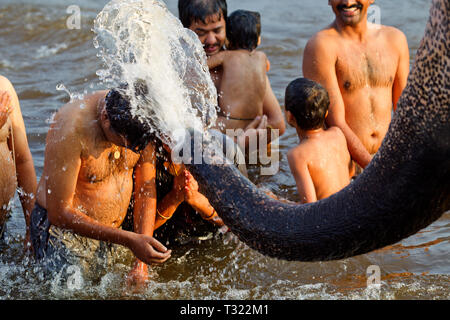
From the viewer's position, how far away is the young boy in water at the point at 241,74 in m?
5.85


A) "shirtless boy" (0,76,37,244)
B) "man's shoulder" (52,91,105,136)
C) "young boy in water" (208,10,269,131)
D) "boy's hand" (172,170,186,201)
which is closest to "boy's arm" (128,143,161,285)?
"boy's hand" (172,170,186,201)

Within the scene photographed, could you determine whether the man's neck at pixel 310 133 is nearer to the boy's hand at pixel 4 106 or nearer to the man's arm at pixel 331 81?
the man's arm at pixel 331 81

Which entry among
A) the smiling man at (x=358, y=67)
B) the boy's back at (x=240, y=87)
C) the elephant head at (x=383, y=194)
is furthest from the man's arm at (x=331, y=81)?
the elephant head at (x=383, y=194)

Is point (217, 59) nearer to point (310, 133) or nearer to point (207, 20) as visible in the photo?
point (207, 20)

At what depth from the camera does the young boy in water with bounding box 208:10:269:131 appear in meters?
5.85

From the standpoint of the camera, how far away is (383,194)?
7.55 feet

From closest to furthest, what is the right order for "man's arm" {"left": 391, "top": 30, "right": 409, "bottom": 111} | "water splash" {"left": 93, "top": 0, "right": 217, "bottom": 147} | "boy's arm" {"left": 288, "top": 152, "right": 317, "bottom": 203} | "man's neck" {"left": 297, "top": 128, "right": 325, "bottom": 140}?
"water splash" {"left": 93, "top": 0, "right": 217, "bottom": 147}, "boy's arm" {"left": 288, "top": 152, "right": 317, "bottom": 203}, "man's neck" {"left": 297, "top": 128, "right": 325, "bottom": 140}, "man's arm" {"left": 391, "top": 30, "right": 409, "bottom": 111}

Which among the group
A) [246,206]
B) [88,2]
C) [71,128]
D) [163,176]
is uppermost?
[246,206]

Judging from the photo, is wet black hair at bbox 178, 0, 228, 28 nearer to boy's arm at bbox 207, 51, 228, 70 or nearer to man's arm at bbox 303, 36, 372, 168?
boy's arm at bbox 207, 51, 228, 70

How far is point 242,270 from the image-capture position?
14.7 feet

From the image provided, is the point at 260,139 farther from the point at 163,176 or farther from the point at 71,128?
the point at 71,128

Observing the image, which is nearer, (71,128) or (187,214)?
(71,128)
